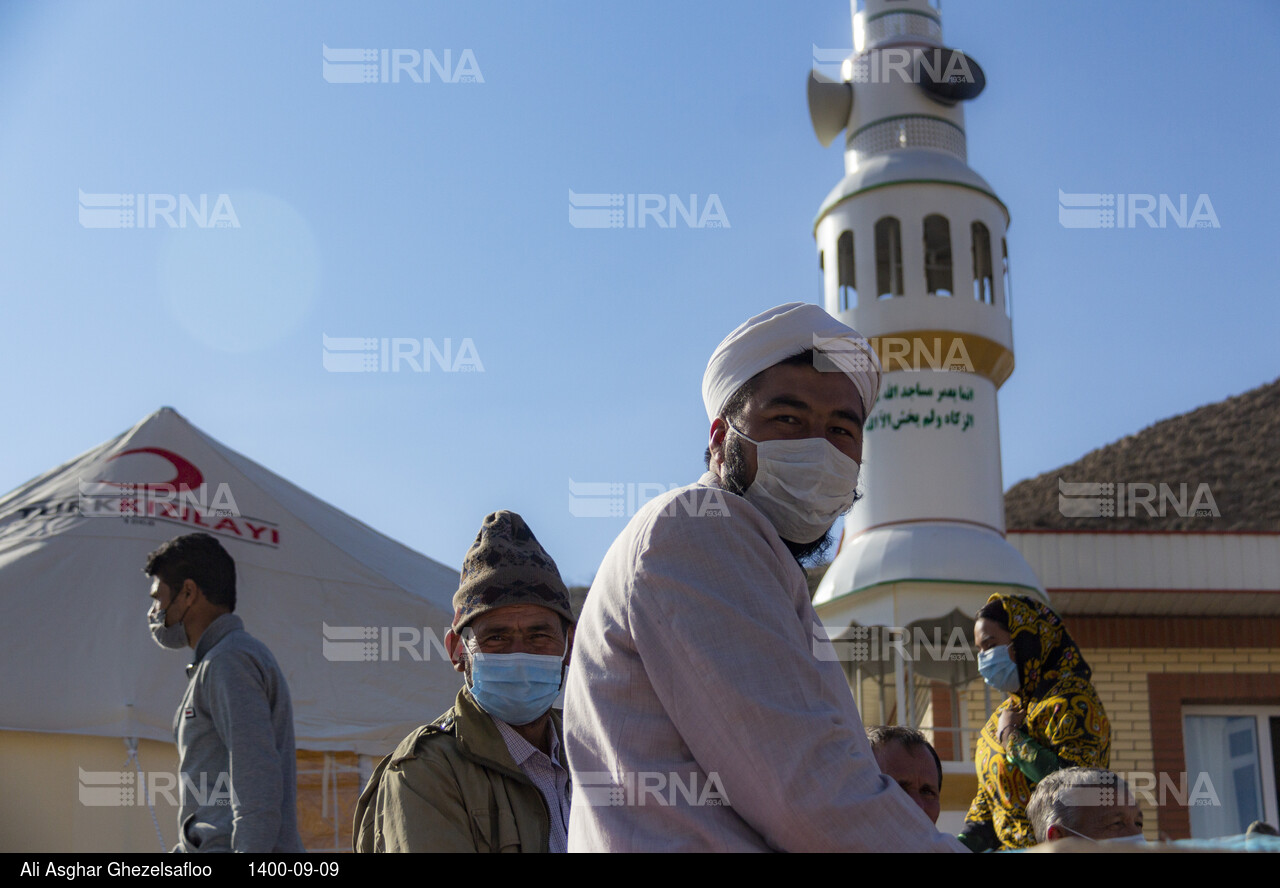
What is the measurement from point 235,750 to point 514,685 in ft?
3.48

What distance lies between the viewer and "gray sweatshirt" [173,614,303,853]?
3.56m

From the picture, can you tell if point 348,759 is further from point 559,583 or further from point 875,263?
point 875,263

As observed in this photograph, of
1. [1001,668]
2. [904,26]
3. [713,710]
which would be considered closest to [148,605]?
[1001,668]

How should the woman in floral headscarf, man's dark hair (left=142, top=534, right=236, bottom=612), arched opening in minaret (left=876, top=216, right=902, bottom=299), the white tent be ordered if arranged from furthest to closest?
1. arched opening in minaret (left=876, top=216, right=902, bottom=299)
2. the white tent
3. the woman in floral headscarf
4. man's dark hair (left=142, top=534, right=236, bottom=612)

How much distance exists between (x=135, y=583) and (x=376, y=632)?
5.79 ft

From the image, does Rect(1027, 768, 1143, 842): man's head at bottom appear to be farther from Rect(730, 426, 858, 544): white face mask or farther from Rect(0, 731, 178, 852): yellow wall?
Rect(0, 731, 178, 852): yellow wall

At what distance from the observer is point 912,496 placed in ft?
49.3

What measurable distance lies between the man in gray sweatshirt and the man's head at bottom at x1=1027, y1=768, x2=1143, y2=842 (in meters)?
2.15

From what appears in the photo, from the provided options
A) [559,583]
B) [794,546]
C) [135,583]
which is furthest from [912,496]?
[794,546]

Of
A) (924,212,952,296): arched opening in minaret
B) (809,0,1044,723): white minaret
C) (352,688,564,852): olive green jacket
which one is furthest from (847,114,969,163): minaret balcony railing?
(352,688,564,852): olive green jacket

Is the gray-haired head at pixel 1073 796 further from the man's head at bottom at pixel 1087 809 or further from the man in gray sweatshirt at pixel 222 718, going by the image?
the man in gray sweatshirt at pixel 222 718

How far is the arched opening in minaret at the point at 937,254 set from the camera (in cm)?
1580

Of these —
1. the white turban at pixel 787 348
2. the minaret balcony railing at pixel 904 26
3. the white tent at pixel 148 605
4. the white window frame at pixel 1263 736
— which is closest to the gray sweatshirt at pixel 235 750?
the white turban at pixel 787 348

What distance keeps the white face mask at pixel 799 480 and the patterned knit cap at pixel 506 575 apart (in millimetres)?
1331
